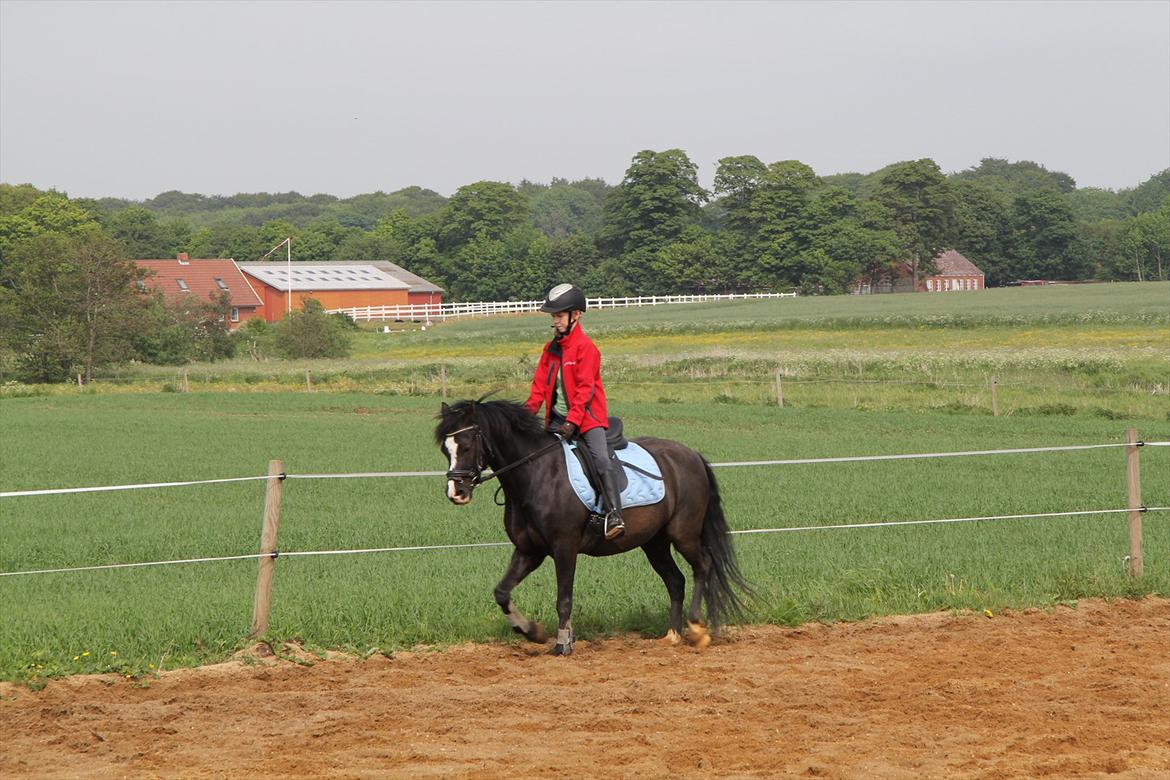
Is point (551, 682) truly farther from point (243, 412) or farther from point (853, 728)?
point (243, 412)

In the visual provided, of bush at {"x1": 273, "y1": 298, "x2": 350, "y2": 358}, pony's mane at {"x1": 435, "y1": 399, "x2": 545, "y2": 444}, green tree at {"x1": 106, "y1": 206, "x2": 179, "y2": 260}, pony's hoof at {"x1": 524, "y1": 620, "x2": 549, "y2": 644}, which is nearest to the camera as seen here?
pony's mane at {"x1": 435, "y1": 399, "x2": 545, "y2": 444}

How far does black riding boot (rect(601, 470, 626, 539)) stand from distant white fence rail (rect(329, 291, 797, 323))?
3165 inches

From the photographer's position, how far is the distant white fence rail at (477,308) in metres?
93.8

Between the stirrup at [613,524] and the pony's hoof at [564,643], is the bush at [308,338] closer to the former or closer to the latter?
the pony's hoof at [564,643]

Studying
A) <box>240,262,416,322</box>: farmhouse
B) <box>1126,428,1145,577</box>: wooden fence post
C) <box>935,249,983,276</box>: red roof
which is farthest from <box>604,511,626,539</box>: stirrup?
<box>935,249,983,276</box>: red roof

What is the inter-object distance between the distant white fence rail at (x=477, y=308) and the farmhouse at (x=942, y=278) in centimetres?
1827

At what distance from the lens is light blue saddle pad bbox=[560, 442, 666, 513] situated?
30.8 ft

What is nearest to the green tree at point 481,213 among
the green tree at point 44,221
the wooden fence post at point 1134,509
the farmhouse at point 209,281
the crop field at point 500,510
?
the farmhouse at point 209,281

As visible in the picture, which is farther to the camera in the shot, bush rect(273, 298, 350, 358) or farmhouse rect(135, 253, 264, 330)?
farmhouse rect(135, 253, 264, 330)

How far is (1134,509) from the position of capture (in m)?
11.7

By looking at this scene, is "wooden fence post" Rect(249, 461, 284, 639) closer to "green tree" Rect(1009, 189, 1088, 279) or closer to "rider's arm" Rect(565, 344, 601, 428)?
"rider's arm" Rect(565, 344, 601, 428)

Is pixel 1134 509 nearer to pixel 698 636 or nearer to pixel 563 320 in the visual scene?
pixel 698 636

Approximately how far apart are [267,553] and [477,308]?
291 ft

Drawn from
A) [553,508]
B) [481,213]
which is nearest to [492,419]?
[553,508]
